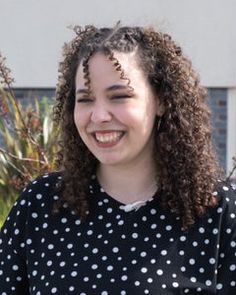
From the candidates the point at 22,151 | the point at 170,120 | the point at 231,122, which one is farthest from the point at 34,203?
the point at 231,122

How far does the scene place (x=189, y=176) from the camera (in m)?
2.66

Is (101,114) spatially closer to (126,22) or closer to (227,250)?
(227,250)

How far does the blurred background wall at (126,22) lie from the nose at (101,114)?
627 centimetres

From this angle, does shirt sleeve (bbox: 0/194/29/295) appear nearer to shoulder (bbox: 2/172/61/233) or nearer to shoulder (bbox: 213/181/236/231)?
shoulder (bbox: 2/172/61/233)

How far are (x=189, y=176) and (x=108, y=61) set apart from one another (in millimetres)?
449

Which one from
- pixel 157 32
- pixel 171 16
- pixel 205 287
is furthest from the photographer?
pixel 171 16

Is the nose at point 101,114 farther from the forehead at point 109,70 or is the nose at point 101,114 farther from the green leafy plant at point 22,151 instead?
the green leafy plant at point 22,151

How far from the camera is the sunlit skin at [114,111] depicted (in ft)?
8.20

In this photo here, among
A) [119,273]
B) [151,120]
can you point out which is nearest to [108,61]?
[151,120]

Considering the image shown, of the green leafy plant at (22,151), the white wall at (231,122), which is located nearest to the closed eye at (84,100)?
Answer: the green leafy plant at (22,151)

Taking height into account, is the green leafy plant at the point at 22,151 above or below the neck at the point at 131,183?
below

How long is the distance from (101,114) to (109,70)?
14 cm

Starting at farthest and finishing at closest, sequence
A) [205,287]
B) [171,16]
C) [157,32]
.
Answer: [171,16] → [157,32] → [205,287]

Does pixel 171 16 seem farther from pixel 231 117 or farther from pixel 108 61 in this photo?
pixel 108 61
